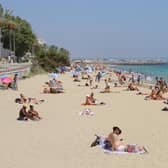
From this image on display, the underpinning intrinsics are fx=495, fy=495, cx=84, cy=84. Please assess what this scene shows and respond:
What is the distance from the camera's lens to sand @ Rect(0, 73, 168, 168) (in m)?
10.3

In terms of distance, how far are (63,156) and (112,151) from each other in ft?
4.03

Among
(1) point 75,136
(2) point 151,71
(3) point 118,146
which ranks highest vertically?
(3) point 118,146

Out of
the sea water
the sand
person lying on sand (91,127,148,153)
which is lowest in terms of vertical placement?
the sea water

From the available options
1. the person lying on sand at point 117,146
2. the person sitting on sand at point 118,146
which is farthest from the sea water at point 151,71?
the person sitting on sand at point 118,146

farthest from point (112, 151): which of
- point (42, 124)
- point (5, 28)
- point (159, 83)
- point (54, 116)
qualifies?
Answer: point (5, 28)

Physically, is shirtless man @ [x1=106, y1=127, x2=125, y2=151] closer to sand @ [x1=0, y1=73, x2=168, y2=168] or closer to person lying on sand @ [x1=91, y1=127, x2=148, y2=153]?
person lying on sand @ [x1=91, y1=127, x2=148, y2=153]

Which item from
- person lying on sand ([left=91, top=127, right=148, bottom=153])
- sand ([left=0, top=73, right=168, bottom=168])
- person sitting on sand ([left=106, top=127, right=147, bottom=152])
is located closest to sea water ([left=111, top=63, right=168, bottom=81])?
sand ([left=0, top=73, right=168, bottom=168])

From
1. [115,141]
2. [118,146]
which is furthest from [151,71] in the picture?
[118,146]

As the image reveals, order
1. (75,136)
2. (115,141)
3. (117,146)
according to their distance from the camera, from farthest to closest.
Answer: (75,136), (115,141), (117,146)

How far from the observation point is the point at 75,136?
44.1 feet

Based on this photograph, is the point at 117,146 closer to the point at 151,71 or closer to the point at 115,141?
the point at 115,141

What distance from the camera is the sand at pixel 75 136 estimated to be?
1027 cm

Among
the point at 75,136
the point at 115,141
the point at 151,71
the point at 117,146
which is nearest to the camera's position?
the point at 117,146

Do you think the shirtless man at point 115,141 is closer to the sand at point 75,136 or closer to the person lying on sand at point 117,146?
the person lying on sand at point 117,146
